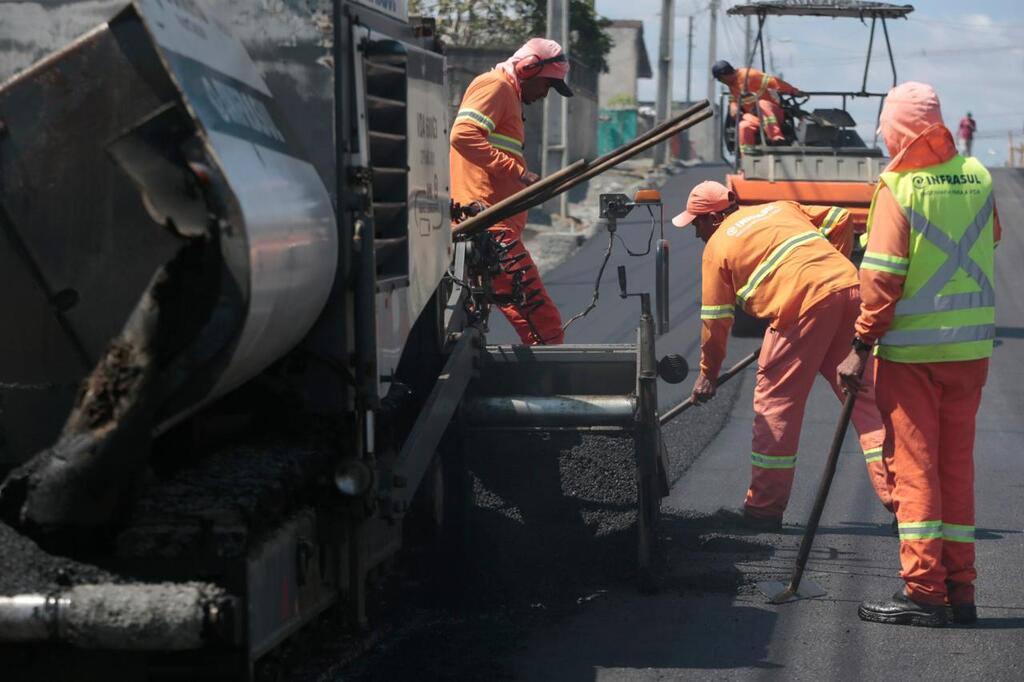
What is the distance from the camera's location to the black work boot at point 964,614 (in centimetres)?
558

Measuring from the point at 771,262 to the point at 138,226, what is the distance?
4175 millimetres

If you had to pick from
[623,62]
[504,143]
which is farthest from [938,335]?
[623,62]

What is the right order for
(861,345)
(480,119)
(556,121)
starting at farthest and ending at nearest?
(556,121) → (480,119) → (861,345)

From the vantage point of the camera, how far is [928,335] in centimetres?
559

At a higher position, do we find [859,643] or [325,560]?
[325,560]

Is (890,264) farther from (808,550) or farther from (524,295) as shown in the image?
(524,295)

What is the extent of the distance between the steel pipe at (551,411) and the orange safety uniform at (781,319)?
1266mm

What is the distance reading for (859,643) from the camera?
5320mm

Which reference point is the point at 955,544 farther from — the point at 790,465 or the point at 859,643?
the point at 790,465

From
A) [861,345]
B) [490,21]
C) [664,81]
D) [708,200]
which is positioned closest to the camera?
[861,345]

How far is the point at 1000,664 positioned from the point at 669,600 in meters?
1.27

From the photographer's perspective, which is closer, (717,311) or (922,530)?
(922,530)

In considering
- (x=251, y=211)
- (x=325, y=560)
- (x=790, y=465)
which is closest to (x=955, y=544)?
(x=790, y=465)

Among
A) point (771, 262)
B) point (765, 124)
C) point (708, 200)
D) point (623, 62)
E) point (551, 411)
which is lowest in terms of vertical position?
point (551, 411)
